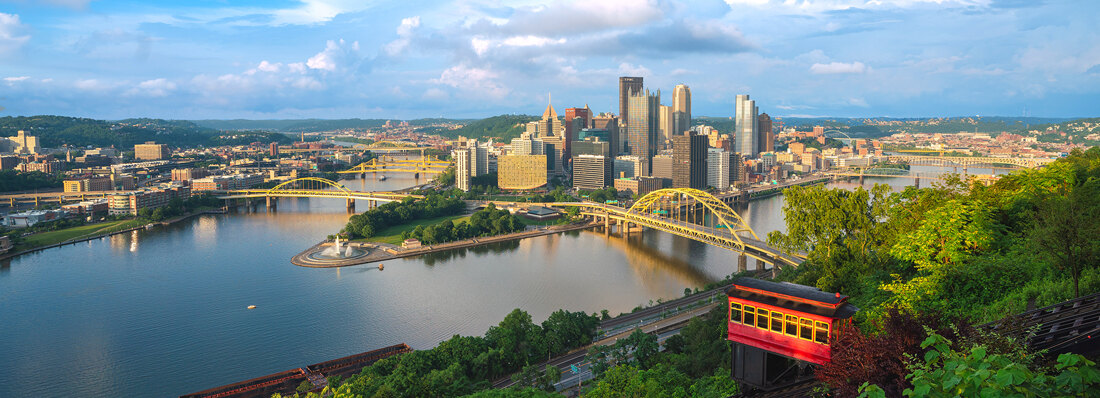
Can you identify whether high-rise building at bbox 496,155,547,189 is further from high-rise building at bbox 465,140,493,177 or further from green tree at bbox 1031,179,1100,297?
green tree at bbox 1031,179,1100,297

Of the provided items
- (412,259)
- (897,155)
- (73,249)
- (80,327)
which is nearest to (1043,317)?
(80,327)

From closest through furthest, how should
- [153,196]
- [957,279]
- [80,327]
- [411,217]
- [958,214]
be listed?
[957,279]
[958,214]
[80,327]
[411,217]
[153,196]

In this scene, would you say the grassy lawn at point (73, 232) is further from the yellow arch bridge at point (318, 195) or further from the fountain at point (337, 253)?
the fountain at point (337, 253)

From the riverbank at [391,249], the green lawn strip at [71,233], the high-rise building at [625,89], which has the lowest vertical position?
the riverbank at [391,249]

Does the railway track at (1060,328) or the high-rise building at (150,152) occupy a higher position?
the high-rise building at (150,152)

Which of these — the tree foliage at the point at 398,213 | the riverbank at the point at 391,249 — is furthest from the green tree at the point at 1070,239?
the tree foliage at the point at 398,213

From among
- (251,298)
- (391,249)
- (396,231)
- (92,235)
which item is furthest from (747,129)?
(251,298)

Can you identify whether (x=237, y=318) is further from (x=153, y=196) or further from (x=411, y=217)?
(x=153, y=196)

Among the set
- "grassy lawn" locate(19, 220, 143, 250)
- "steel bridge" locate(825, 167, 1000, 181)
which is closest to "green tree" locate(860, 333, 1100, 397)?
"grassy lawn" locate(19, 220, 143, 250)
